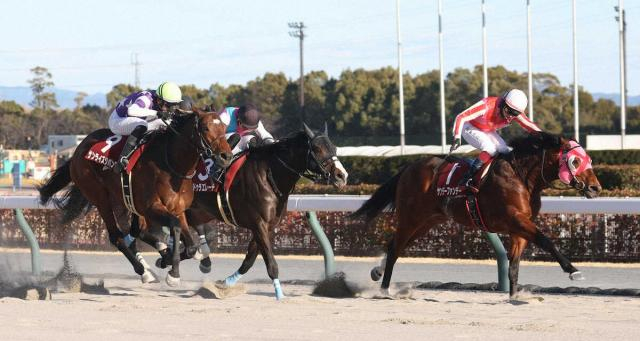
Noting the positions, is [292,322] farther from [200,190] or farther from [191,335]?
[200,190]

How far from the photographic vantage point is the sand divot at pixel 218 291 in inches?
339

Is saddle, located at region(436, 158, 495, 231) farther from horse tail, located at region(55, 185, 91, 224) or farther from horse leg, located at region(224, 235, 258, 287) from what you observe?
horse tail, located at region(55, 185, 91, 224)

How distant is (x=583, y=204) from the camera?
9391mm

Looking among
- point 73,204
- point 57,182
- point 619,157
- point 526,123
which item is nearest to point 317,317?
point 526,123

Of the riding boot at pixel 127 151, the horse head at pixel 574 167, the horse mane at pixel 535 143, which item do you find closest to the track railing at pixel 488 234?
the horse mane at pixel 535 143

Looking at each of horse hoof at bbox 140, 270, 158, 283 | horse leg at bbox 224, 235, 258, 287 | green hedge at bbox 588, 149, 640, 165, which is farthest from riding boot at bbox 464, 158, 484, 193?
green hedge at bbox 588, 149, 640, 165

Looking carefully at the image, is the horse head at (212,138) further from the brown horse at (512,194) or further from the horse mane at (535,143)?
the horse mane at (535,143)

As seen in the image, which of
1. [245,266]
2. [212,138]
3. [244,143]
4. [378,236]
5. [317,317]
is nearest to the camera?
[317,317]

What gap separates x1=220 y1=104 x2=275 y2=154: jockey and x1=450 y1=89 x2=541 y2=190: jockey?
60.1 inches

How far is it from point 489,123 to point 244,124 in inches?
74.7

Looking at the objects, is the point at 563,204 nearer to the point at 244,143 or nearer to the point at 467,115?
the point at 467,115

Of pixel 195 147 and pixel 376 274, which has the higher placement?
pixel 195 147

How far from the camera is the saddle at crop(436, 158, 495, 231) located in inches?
334

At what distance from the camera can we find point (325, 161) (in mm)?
8258
